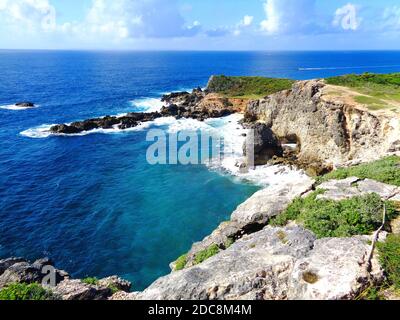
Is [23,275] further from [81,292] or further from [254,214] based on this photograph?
[254,214]

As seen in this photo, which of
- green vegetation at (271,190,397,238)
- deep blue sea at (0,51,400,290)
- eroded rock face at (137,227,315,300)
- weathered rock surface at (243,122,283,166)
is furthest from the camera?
weathered rock surface at (243,122,283,166)

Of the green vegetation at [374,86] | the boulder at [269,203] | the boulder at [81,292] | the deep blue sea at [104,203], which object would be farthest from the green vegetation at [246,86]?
the boulder at [81,292]

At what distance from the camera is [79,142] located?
55.1m

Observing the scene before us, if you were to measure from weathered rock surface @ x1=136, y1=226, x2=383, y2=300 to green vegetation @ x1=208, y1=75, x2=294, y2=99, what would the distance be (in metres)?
69.5

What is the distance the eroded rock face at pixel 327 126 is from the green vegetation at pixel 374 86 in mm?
2953

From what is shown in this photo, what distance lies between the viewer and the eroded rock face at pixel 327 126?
34.4 metres

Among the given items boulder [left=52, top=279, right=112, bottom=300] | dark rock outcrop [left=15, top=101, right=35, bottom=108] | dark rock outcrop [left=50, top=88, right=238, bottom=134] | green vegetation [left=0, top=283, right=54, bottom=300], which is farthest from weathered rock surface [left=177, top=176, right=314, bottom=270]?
dark rock outcrop [left=15, top=101, right=35, bottom=108]

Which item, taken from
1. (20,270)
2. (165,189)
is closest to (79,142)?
(165,189)

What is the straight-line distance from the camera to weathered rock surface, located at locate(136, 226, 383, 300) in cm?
970

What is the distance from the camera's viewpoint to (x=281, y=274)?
36.3ft

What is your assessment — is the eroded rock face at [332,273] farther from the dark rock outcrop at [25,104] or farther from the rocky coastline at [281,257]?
the dark rock outcrop at [25,104]

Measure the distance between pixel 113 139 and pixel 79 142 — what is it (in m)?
5.63

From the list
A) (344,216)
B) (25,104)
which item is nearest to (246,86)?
(25,104)

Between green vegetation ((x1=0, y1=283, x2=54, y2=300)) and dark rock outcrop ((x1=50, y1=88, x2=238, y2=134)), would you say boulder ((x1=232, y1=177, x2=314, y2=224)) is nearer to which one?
green vegetation ((x1=0, y1=283, x2=54, y2=300))
